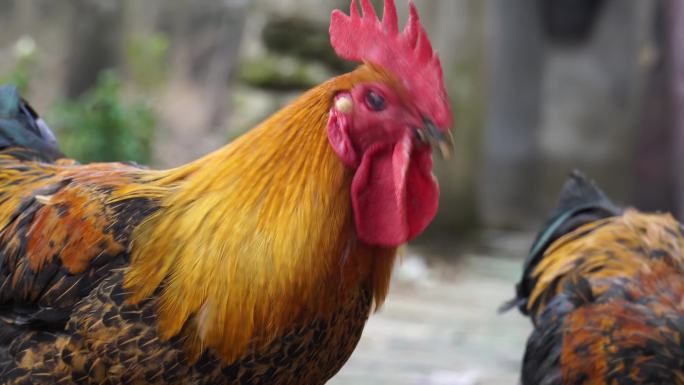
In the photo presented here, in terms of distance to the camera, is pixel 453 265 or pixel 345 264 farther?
pixel 453 265

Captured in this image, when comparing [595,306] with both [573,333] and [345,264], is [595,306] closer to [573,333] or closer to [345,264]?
[573,333]

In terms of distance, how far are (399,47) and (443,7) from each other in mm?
5323

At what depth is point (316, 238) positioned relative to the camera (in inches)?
103

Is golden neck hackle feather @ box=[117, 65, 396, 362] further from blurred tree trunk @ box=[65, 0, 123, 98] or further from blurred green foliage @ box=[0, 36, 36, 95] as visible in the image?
blurred tree trunk @ box=[65, 0, 123, 98]

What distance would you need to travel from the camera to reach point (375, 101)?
2652 mm

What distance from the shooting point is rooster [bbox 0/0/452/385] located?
260 cm

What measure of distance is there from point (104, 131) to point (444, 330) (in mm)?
2522

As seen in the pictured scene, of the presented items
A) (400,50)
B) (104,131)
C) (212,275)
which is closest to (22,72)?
(104,131)

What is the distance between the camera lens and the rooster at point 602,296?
3082 millimetres

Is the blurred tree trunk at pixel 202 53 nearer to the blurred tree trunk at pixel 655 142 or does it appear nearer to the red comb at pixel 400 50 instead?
the blurred tree trunk at pixel 655 142

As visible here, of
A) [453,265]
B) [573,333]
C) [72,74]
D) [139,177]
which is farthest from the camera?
[72,74]

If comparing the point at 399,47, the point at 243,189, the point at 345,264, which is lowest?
the point at 345,264

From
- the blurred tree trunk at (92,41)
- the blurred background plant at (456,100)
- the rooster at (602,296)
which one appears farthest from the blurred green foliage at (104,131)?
the blurred tree trunk at (92,41)

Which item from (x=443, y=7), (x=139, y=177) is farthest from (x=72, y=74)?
(x=139, y=177)
